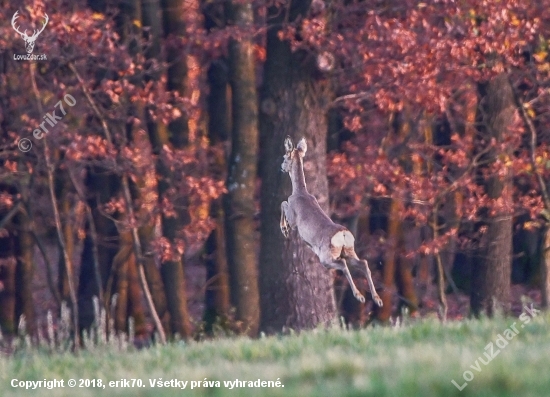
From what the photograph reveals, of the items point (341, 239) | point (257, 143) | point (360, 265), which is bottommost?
point (360, 265)

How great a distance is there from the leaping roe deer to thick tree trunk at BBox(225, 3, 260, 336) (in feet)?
27.2

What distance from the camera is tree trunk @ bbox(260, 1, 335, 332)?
553 inches

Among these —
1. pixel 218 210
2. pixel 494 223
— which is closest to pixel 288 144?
pixel 218 210

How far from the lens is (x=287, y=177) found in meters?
14.2

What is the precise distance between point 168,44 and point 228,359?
9.90 metres

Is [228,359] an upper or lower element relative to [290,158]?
lower

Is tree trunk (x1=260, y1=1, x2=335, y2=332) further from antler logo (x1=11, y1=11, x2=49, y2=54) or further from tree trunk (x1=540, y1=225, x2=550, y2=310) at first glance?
tree trunk (x1=540, y1=225, x2=550, y2=310)

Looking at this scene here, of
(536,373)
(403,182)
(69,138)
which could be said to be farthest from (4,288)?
(536,373)

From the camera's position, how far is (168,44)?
1764cm

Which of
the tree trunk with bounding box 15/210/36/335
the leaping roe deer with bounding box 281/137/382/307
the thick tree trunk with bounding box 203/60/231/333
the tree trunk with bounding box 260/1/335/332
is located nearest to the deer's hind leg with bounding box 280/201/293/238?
the leaping roe deer with bounding box 281/137/382/307

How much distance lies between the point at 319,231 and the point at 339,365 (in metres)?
0.95

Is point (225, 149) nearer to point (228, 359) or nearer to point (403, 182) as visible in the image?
point (403, 182)

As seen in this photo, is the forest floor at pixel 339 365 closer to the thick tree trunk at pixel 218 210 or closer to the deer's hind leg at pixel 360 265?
the deer's hind leg at pixel 360 265

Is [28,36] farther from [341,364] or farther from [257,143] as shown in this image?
[341,364]
